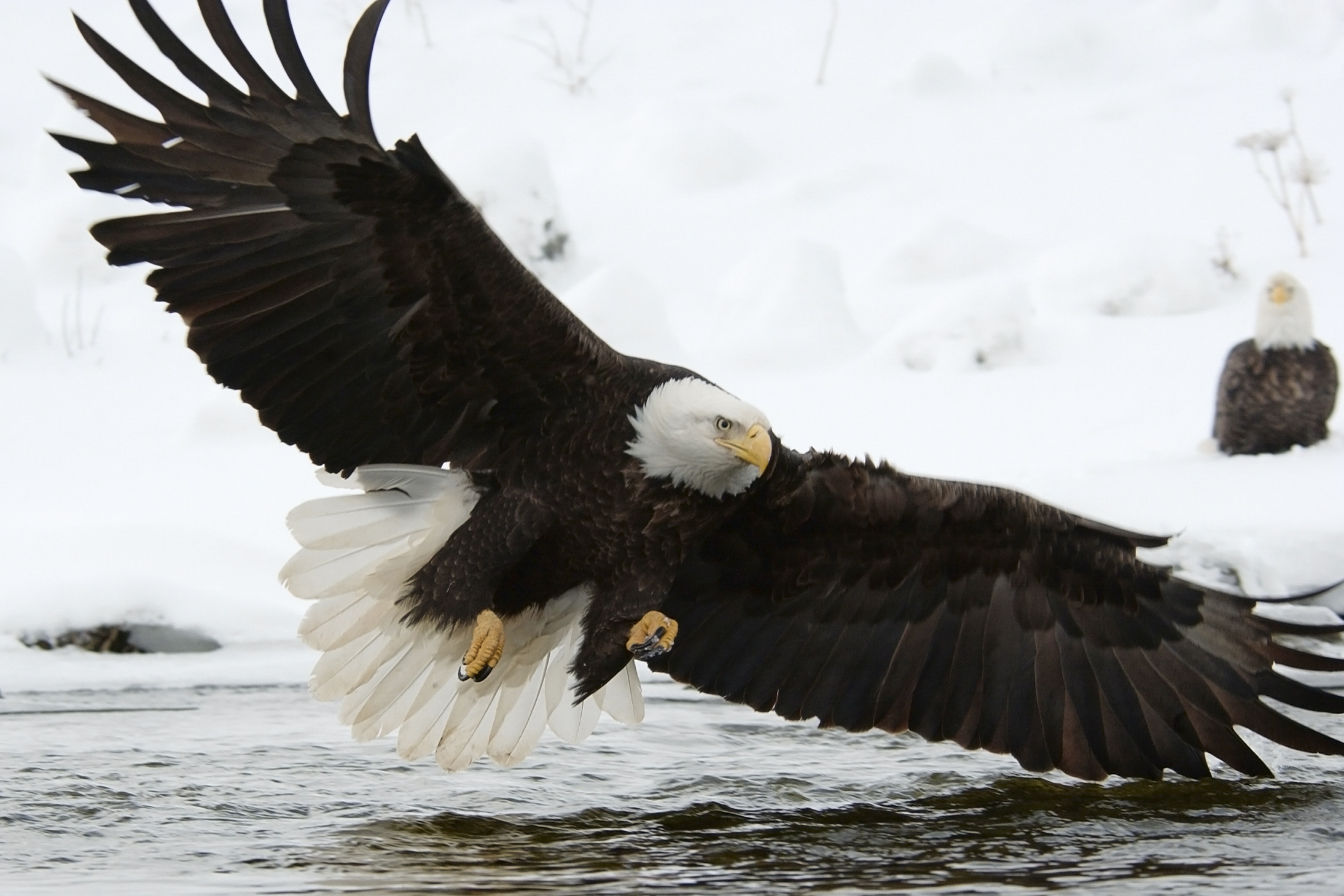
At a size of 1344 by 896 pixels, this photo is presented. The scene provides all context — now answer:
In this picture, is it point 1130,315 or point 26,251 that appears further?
point 26,251

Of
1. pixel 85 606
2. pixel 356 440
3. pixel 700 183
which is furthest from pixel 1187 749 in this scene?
pixel 700 183

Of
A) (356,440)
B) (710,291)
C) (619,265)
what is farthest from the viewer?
(710,291)

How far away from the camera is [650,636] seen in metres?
3.79

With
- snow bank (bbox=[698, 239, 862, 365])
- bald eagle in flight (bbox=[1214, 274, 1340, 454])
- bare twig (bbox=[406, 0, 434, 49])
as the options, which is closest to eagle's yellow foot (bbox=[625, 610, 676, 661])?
bald eagle in flight (bbox=[1214, 274, 1340, 454])

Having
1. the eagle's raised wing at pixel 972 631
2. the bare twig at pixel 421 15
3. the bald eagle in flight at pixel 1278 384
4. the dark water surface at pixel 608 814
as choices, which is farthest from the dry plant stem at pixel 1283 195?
the bare twig at pixel 421 15

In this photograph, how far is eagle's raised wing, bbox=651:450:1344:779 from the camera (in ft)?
12.6

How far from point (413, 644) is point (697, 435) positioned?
3.12ft

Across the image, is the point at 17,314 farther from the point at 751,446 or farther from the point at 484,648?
the point at 751,446

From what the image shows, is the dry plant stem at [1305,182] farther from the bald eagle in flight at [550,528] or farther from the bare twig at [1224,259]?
the bald eagle in flight at [550,528]

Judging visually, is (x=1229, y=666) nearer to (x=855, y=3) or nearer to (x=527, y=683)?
(x=527, y=683)

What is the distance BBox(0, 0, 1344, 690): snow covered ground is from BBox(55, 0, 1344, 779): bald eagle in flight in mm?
1186

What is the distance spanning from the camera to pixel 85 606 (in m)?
4.92

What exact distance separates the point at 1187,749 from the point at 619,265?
20.4 feet

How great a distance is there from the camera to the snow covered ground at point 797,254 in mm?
6082
